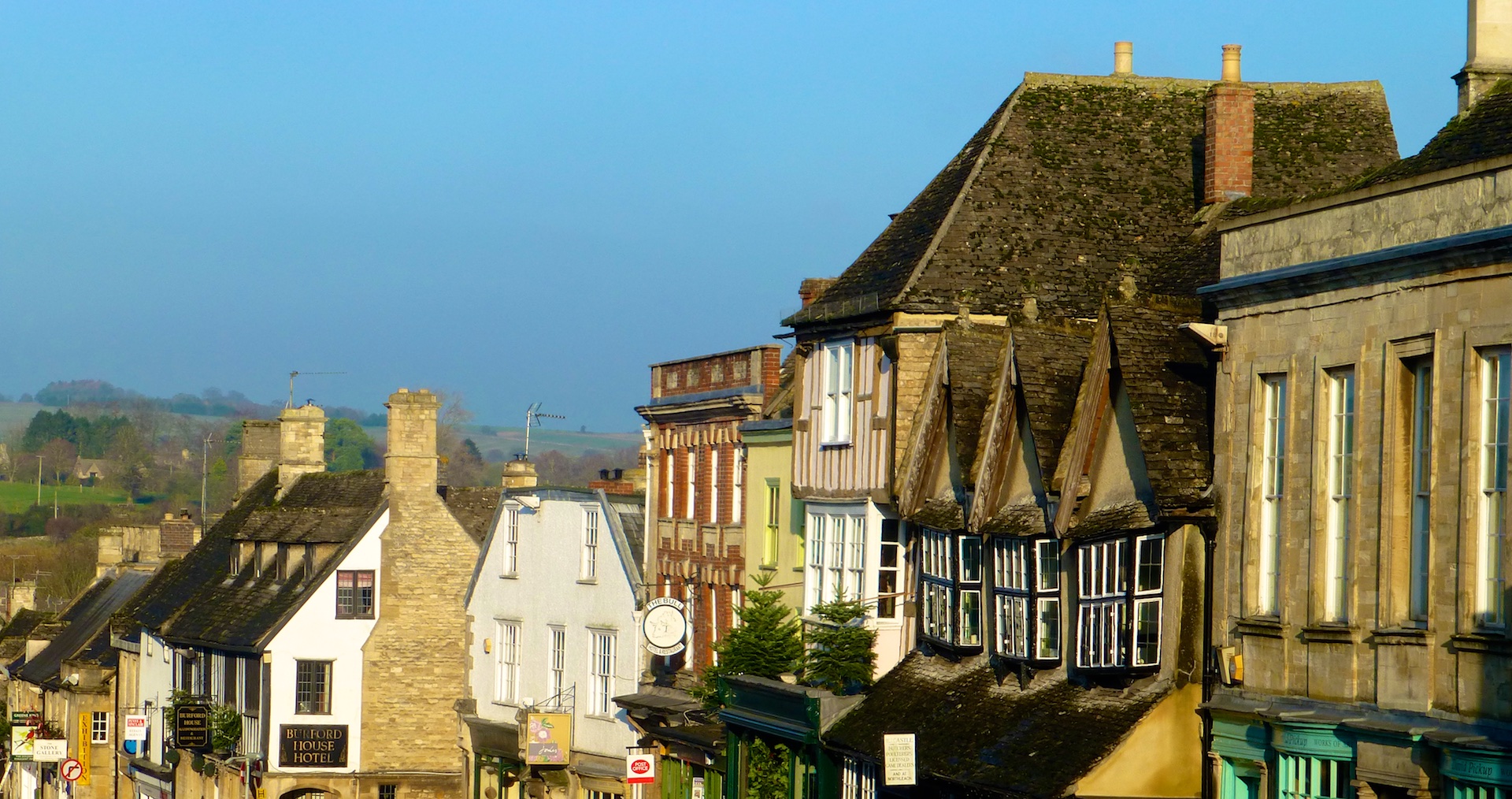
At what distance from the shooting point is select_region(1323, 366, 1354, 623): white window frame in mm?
21281

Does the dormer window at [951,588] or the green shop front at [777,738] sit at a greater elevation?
the dormer window at [951,588]

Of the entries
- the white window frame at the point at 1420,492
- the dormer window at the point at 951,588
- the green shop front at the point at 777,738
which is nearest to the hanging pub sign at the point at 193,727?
the green shop front at the point at 777,738

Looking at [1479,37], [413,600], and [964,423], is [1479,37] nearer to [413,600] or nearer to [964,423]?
[964,423]

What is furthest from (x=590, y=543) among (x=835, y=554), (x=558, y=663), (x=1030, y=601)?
(x=1030, y=601)

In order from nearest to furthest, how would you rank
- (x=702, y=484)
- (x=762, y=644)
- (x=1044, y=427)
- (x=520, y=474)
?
1. (x=1044, y=427)
2. (x=762, y=644)
3. (x=702, y=484)
4. (x=520, y=474)

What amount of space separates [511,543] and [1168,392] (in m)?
27.9

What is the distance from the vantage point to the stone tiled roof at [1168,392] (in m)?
24.1

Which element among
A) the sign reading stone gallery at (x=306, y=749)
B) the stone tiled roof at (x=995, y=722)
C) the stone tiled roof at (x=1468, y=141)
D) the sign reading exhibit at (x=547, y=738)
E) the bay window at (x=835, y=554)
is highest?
the stone tiled roof at (x=1468, y=141)

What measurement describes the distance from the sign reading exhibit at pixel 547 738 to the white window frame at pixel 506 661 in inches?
157

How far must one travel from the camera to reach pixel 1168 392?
82.0 feet

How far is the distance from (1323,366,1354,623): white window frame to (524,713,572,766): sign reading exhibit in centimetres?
2669

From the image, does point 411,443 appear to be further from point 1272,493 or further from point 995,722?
point 1272,493

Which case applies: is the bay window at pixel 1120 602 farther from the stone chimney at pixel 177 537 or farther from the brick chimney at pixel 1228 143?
the stone chimney at pixel 177 537

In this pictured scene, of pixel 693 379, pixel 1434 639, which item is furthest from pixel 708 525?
pixel 1434 639
